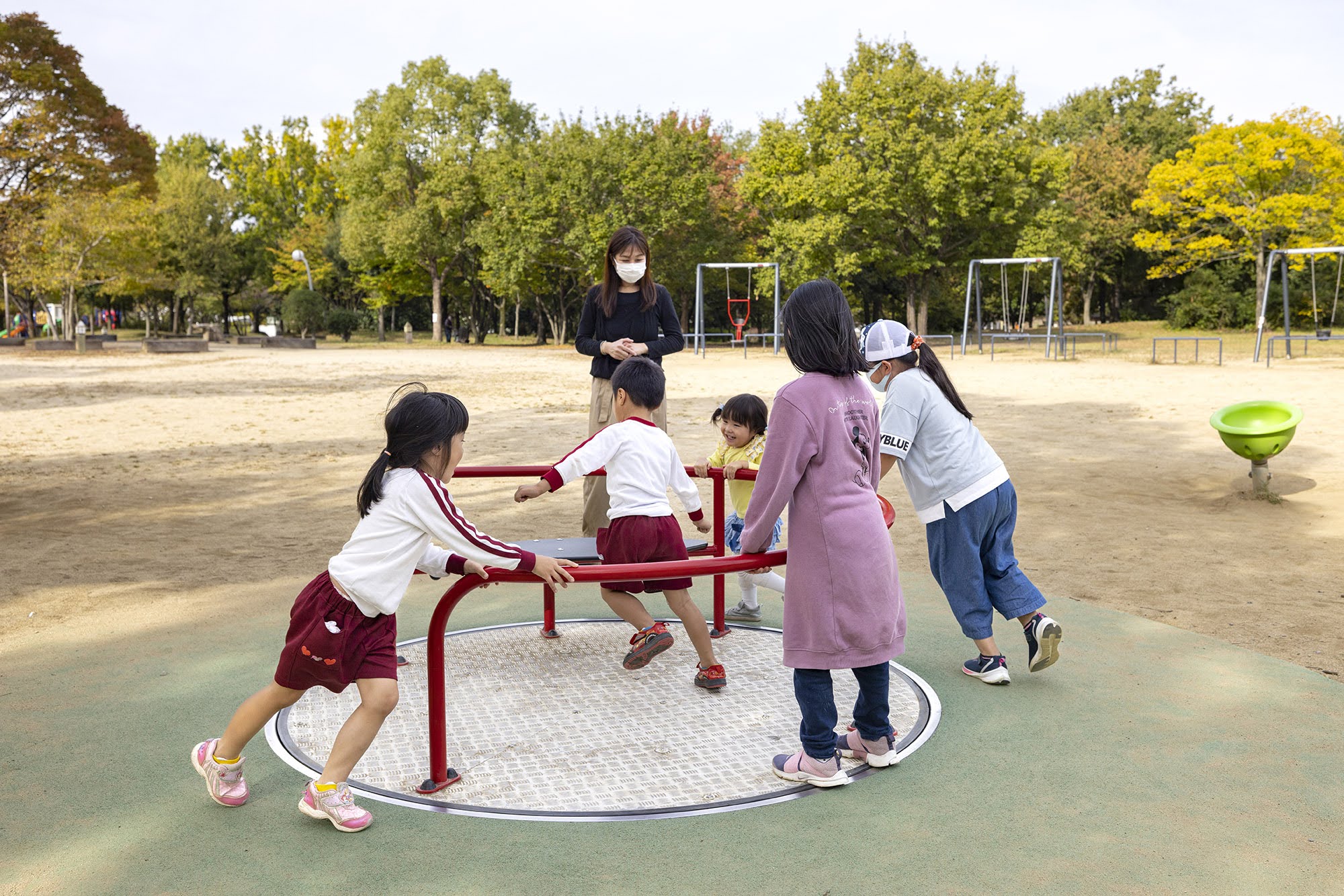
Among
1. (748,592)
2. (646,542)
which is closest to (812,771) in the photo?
(646,542)

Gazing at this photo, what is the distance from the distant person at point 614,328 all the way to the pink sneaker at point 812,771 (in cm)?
210

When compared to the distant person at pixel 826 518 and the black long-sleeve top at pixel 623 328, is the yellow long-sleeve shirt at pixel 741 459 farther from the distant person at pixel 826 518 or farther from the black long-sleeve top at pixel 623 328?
the distant person at pixel 826 518

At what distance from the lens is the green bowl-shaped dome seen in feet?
26.7

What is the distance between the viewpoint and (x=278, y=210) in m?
55.9

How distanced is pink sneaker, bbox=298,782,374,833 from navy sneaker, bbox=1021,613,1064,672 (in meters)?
2.47

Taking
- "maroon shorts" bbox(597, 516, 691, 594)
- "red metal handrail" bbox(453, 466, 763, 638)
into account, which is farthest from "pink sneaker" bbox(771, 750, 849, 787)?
"red metal handrail" bbox(453, 466, 763, 638)

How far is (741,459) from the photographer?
4.63 metres

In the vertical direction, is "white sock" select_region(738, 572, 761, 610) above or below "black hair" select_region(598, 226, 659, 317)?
below

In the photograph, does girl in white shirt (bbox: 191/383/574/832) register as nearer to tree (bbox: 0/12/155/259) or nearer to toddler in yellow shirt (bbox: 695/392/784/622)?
toddler in yellow shirt (bbox: 695/392/784/622)

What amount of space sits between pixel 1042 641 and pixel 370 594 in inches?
97.8

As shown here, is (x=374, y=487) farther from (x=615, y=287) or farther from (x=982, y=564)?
(x=615, y=287)

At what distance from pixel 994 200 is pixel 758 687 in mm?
34022

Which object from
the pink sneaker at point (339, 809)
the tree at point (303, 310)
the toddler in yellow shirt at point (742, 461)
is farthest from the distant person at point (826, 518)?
the tree at point (303, 310)

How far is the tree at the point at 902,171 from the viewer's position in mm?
34750
